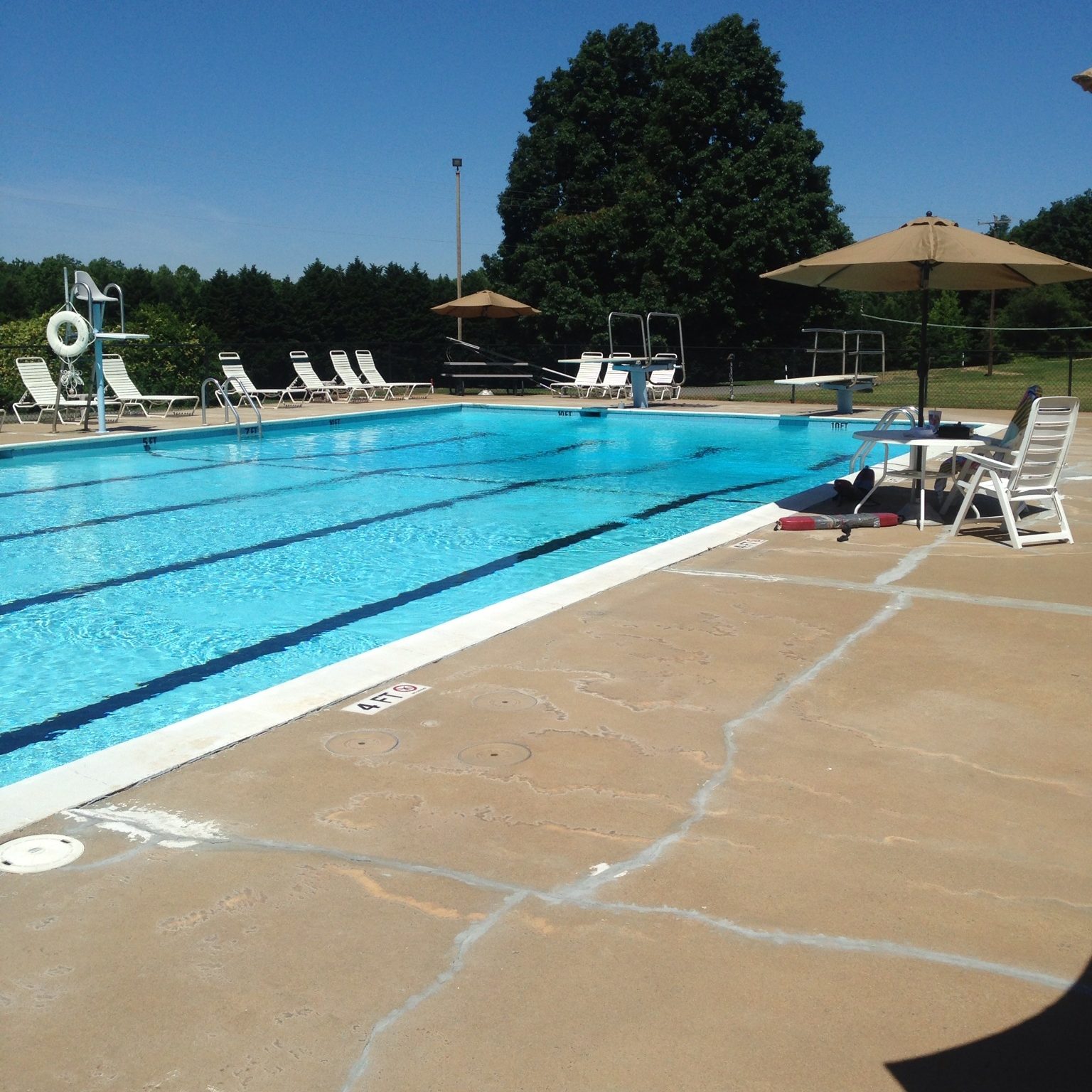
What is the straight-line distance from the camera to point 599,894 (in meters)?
2.69

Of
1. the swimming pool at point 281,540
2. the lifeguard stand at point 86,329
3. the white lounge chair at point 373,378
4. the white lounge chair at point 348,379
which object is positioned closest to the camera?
the swimming pool at point 281,540

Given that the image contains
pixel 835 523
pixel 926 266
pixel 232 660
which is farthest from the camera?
pixel 926 266

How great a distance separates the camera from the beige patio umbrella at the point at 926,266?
7.78m

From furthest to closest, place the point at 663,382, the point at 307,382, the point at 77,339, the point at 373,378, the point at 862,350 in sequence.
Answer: the point at 373,378 < the point at 307,382 < the point at 663,382 < the point at 862,350 < the point at 77,339

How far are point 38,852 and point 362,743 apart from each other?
107 centimetres

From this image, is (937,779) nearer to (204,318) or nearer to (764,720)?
(764,720)

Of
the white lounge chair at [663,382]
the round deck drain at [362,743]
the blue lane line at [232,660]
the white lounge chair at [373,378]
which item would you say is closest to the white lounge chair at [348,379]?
the white lounge chair at [373,378]

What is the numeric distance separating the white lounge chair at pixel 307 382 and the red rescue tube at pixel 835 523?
15.5m

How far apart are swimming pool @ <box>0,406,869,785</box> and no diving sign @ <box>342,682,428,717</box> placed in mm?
1457

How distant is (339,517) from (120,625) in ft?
12.1

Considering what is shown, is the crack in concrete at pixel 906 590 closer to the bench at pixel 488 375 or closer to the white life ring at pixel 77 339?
the white life ring at pixel 77 339

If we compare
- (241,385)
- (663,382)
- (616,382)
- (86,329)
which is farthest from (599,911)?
(616,382)

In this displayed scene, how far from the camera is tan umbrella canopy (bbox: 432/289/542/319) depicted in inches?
950

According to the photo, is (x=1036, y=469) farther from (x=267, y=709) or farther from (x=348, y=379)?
(x=348, y=379)
